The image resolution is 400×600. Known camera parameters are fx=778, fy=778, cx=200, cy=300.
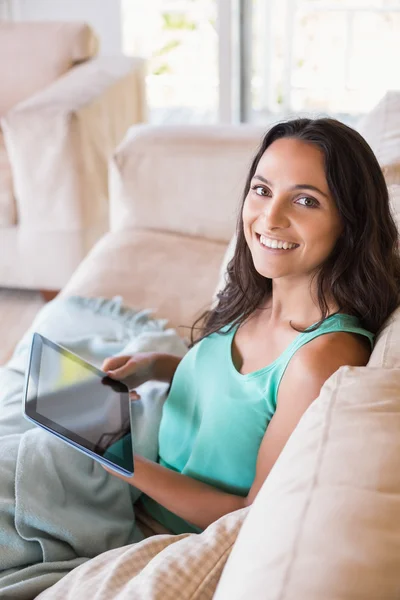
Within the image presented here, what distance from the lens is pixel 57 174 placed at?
8.25 ft

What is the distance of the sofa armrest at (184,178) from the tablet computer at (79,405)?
940 millimetres

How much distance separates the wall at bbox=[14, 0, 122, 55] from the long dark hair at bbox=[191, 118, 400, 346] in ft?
11.7

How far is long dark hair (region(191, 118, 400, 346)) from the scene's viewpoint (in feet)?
3.14

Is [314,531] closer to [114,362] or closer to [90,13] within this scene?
[114,362]

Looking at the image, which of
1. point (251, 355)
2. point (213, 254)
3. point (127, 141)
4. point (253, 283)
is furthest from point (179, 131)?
point (251, 355)

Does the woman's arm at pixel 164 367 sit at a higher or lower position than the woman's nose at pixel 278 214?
lower

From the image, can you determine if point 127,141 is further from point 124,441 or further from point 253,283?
point 124,441

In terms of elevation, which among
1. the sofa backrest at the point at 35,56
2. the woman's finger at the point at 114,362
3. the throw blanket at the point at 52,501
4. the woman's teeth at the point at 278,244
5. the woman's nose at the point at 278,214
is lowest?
the throw blanket at the point at 52,501

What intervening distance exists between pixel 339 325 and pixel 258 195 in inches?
8.4

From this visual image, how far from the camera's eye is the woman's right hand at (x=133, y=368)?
131 cm

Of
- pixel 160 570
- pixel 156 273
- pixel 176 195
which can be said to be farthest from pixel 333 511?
pixel 176 195

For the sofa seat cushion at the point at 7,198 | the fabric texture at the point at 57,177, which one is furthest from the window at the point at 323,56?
the sofa seat cushion at the point at 7,198

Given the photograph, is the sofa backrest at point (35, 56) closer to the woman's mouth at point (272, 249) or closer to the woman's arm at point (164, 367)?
the woman's arm at point (164, 367)

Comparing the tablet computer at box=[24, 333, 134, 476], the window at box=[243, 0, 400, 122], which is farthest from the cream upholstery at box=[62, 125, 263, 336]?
the window at box=[243, 0, 400, 122]
